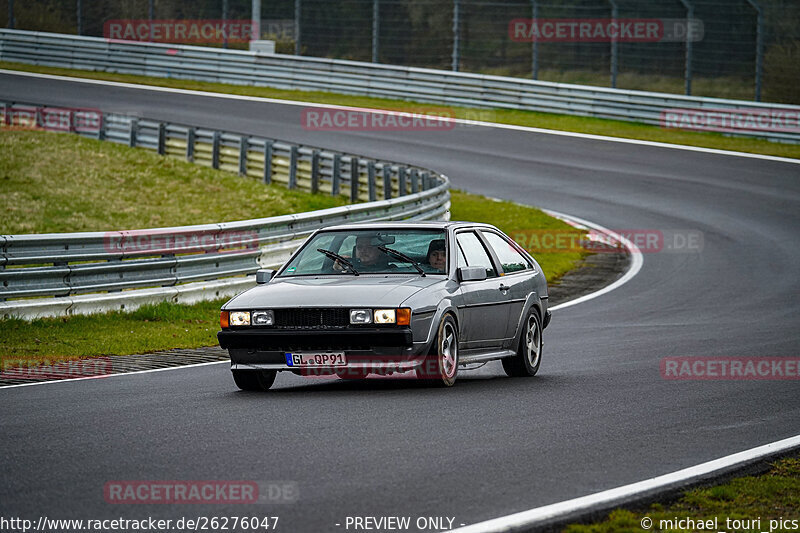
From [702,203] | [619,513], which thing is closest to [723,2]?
[702,203]

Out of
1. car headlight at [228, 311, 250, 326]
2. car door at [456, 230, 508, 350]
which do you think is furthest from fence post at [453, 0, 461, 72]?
car headlight at [228, 311, 250, 326]

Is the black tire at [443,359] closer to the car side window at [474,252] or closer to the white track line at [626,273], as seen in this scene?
the car side window at [474,252]

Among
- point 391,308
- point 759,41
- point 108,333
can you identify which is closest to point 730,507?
point 391,308

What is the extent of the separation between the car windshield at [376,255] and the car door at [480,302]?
0.83 ft

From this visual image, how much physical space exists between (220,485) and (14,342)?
7299 mm

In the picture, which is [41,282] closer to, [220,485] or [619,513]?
[220,485]

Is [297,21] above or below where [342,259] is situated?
above

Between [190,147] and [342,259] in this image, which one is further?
[190,147]

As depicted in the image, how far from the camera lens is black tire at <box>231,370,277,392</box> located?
382 inches

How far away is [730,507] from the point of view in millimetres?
6203

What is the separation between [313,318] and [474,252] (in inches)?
82.5

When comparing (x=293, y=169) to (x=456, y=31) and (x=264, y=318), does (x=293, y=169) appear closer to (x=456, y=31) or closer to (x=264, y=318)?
(x=456, y=31)

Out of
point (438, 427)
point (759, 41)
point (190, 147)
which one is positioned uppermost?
point (759, 41)

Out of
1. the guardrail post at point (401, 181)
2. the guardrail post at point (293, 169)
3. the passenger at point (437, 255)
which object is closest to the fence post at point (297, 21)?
the guardrail post at point (293, 169)
